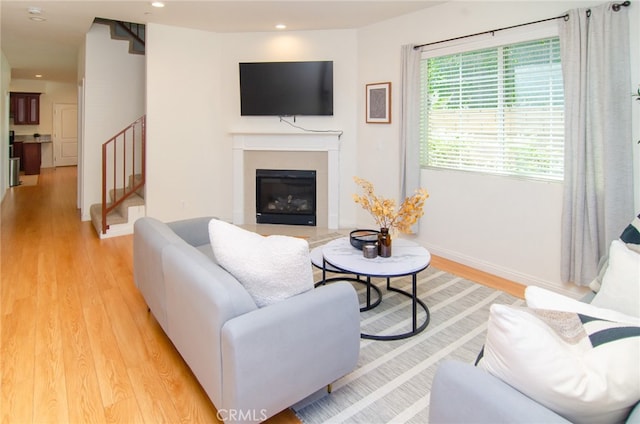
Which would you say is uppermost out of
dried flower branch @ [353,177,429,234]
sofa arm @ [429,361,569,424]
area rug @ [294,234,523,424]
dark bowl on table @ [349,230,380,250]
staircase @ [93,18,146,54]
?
staircase @ [93,18,146,54]

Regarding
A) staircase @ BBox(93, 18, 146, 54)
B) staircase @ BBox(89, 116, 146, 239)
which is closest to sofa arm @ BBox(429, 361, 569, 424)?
staircase @ BBox(89, 116, 146, 239)

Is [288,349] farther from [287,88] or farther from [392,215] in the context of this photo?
[287,88]

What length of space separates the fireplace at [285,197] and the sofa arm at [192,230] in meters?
2.51

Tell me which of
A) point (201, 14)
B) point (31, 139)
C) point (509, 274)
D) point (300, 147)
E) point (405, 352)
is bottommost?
point (405, 352)

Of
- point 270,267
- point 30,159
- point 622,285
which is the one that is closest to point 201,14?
point 270,267

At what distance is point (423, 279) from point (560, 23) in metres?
2.39

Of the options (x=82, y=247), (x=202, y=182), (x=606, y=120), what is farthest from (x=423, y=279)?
(x=82, y=247)

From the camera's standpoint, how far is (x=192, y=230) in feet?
11.1

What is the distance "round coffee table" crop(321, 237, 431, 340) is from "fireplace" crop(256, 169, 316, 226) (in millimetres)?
2695

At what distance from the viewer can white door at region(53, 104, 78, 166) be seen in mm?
12688

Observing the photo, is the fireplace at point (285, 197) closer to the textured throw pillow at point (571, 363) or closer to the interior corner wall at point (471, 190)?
the interior corner wall at point (471, 190)

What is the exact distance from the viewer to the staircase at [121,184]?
17.6ft

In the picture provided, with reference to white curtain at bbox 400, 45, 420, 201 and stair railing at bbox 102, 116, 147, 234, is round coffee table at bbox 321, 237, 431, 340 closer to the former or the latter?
white curtain at bbox 400, 45, 420, 201

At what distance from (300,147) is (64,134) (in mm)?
10637
